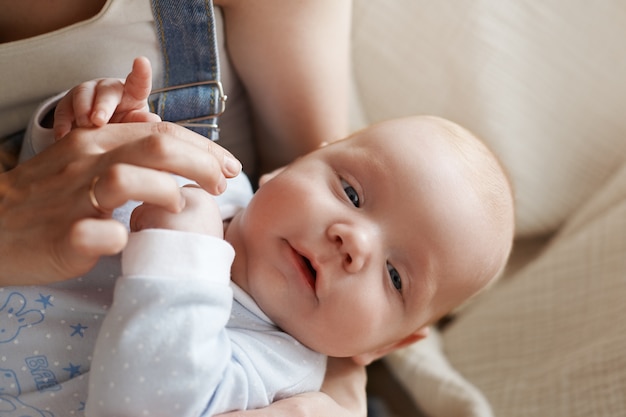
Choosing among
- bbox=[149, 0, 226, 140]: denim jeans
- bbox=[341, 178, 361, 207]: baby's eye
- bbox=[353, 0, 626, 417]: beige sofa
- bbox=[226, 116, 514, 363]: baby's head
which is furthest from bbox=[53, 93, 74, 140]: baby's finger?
bbox=[353, 0, 626, 417]: beige sofa

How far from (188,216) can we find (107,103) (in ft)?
0.53

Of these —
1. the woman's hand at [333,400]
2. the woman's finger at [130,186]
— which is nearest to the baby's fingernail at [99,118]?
the woman's finger at [130,186]

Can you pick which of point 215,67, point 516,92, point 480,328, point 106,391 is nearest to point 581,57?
point 516,92

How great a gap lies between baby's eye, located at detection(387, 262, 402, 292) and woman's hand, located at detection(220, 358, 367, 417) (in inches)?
7.0

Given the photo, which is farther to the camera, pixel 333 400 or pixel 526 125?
pixel 526 125

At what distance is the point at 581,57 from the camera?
1531 mm

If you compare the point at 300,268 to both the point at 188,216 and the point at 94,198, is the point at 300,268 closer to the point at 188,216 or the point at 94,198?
the point at 188,216

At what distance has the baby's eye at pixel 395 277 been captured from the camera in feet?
3.17

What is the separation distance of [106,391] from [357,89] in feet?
3.10

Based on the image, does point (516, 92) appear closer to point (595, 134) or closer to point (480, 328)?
point (595, 134)

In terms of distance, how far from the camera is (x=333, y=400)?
100 centimetres

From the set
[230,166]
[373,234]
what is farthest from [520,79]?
[230,166]

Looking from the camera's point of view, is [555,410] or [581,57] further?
[581,57]

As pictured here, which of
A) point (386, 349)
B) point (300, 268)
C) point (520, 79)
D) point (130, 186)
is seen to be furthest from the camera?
point (520, 79)
